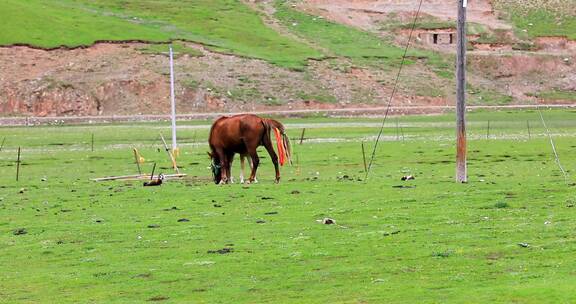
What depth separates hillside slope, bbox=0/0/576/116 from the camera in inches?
3319

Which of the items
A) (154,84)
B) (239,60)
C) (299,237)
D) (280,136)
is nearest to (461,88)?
(280,136)

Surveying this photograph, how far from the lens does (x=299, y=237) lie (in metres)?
19.7

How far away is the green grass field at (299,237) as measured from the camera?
612 inches

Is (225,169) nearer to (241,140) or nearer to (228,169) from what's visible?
(228,169)

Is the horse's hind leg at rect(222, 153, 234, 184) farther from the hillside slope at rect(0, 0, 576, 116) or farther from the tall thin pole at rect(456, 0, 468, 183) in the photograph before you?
the hillside slope at rect(0, 0, 576, 116)

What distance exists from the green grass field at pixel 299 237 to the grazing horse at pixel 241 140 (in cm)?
57

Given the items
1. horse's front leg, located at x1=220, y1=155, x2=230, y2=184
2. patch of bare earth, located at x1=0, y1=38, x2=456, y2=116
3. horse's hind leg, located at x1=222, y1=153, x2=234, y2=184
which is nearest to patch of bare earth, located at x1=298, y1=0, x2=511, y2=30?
patch of bare earth, located at x1=0, y1=38, x2=456, y2=116

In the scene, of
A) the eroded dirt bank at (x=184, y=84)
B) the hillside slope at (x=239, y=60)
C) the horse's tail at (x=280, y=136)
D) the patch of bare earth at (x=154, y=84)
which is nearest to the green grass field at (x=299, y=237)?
the horse's tail at (x=280, y=136)

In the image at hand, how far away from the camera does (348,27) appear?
115 meters

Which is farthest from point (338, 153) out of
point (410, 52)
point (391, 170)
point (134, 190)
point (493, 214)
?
point (410, 52)

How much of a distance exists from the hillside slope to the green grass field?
46752 millimetres

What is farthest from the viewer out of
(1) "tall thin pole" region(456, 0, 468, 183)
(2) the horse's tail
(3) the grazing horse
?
(3) the grazing horse

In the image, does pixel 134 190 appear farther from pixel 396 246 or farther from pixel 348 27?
pixel 348 27

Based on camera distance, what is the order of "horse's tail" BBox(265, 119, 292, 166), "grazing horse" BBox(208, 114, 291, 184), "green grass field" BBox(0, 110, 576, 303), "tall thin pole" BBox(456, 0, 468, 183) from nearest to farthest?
"green grass field" BBox(0, 110, 576, 303) → "tall thin pole" BBox(456, 0, 468, 183) → "horse's tail" BBox(265, 119, 292, 166) → "grazing horse" BBox(208, 114, 291, 184)
